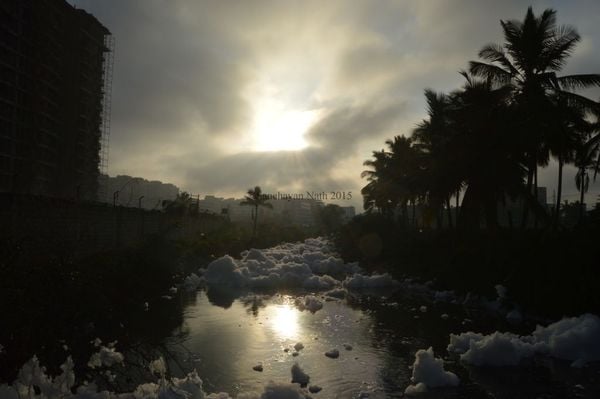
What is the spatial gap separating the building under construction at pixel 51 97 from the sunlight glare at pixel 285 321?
2566cm

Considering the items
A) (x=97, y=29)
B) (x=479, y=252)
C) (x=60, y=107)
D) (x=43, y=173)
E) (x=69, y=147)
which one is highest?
(x=97, y=29)

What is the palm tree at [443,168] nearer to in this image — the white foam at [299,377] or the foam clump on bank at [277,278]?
the foam clump on bank at [277,278]

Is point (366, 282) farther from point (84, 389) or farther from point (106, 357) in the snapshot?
point (84, 389)

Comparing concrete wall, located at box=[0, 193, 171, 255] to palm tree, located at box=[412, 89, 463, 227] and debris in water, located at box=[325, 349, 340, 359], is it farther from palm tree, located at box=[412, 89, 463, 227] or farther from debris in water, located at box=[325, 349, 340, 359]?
palm tree, located at box=[412, 89, 463, 227]

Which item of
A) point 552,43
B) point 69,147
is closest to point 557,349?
point 552,43

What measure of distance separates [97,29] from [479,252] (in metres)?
55.2

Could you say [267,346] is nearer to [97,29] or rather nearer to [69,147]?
[69,147]

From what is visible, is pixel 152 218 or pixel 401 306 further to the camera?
pixel 152 218

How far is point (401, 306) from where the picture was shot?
786 inches

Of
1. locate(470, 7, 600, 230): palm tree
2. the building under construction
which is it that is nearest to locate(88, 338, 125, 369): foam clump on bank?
locate(470, 7, 600, 230): palm tree

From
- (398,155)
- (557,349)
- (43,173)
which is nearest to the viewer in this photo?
(557,349)

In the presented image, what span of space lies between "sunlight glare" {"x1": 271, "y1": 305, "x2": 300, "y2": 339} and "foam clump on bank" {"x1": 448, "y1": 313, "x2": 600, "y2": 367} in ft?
15.8

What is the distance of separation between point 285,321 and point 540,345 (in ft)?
26.3

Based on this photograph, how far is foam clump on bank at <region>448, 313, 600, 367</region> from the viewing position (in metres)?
11.3
